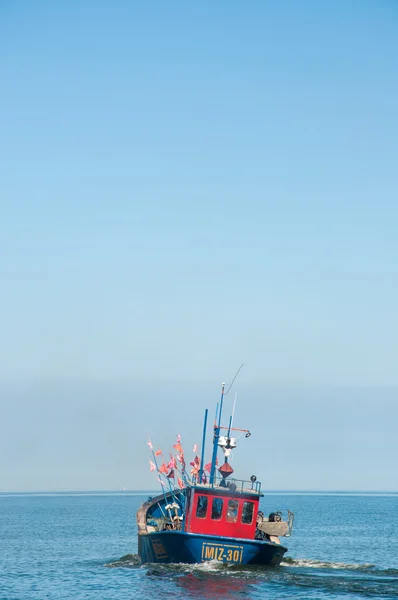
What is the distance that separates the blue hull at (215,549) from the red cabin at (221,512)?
5.68 ft

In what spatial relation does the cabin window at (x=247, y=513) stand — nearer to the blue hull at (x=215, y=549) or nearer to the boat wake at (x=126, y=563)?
the blue hull at (x=215, y=549)

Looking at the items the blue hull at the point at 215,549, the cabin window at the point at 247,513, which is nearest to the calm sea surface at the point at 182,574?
the blue hull at the point at 215,549

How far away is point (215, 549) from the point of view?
58.0 meters

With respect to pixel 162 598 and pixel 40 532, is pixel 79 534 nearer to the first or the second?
pixel 40 532

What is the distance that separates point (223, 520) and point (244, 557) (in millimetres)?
3179

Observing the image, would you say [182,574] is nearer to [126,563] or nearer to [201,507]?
[201,507]

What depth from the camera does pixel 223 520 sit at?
199 feet

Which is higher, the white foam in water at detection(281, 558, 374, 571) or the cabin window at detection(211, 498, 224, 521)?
the cabin window at detection(211, 498, 224, 521)

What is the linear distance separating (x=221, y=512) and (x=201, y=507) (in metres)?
1.40

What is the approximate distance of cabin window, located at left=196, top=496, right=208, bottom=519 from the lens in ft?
198

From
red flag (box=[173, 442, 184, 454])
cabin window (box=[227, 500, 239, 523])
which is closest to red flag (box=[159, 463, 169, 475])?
red flag (box=[173, 442, 184, 454])

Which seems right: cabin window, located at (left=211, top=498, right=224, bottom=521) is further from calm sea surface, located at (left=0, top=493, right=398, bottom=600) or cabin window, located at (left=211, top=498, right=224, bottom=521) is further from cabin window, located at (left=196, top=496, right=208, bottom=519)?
calm sea surface, located at (left=0, top=493, right=398, bottom=600)

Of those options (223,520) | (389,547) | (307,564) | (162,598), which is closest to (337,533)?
(389,547)

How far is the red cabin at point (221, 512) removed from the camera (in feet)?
198
